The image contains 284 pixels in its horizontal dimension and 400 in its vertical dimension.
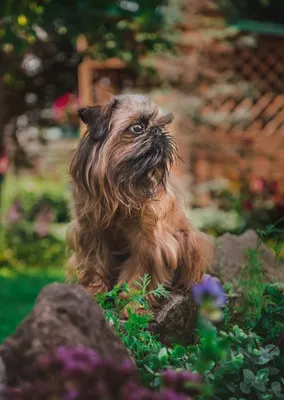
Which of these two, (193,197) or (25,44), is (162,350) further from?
(193,197)

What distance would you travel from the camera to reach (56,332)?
2.23 meters

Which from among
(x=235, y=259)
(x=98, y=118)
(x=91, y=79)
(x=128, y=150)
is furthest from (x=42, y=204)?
(x=128, y=150)

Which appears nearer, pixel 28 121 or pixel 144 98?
pixel 144 98

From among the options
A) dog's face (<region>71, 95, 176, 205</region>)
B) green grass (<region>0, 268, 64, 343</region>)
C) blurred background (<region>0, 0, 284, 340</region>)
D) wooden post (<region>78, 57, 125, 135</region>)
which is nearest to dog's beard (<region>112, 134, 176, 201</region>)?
dog's face (<region>71, 95, 176, 205</region>)

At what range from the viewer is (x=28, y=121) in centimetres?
1247

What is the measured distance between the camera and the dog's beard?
3.41m

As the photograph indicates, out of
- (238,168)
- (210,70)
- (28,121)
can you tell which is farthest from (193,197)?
(28,121)

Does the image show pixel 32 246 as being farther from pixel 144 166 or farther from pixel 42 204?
pixel 144 166

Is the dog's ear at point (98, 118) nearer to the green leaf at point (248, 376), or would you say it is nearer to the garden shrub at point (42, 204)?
the green leaf at point (248, 376)

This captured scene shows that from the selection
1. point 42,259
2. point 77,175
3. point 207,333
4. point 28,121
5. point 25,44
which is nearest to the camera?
point 207,333

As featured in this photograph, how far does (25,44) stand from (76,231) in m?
3.60

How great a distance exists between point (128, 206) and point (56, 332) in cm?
136

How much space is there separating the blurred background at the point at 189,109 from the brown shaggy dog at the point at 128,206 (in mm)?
4690

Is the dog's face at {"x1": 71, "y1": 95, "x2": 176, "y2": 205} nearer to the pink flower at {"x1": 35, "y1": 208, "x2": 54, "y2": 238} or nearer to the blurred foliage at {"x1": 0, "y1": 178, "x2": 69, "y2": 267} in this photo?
the blurred foliage at {"x1": 0, "y1": 178, "x2": 69, "y2": 267}
